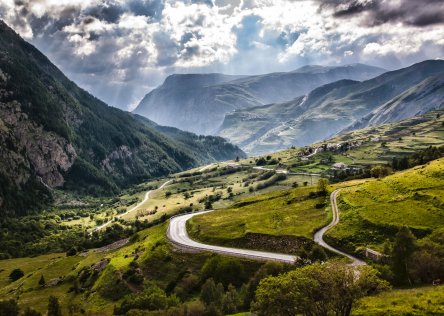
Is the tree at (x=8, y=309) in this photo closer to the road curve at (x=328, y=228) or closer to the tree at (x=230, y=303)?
the tree at (x=230, y=303)

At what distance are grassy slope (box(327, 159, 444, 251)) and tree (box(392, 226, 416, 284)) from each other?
93.5 feet

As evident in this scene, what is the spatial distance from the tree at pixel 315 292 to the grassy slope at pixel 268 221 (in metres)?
75.9

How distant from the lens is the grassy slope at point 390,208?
390ft

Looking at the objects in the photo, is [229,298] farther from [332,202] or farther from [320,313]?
[332,202]

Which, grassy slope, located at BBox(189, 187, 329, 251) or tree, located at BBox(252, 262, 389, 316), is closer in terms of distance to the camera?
tree, located at BBox(252, 262, 389, 316)

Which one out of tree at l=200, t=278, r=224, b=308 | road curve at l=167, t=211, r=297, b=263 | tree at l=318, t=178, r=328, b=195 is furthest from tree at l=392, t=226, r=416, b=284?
tree at l=318, t=178, r=328, b=195

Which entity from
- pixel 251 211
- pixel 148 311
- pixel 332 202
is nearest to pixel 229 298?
pixel 148 311

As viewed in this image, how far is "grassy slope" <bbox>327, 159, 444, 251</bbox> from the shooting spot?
119 metres

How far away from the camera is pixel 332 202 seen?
16550 centimetres

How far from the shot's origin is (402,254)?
8550 cm

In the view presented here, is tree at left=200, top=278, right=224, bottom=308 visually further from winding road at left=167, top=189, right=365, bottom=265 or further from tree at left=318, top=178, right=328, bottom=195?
tree at left=318, top=178, right=328, bottom=195

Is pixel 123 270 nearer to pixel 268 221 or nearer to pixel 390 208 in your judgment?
pixel 268 221

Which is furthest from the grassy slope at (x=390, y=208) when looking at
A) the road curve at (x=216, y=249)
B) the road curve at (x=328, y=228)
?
the road curve at (x=216, y=249)

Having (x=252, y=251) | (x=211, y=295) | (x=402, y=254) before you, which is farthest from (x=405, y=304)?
(x=252, y=251)
